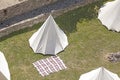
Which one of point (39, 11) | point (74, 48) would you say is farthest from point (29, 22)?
point (74, 48)

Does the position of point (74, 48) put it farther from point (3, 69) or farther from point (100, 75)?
point (3, 69)

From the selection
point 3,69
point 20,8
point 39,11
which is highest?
point 20,8

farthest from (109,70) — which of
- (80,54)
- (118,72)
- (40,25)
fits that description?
(40,25)

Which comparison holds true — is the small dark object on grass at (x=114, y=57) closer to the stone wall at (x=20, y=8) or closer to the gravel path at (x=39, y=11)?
the gravel path at (x=39, y=11)

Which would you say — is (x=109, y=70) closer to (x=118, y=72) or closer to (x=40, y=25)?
(x=118, y=72)

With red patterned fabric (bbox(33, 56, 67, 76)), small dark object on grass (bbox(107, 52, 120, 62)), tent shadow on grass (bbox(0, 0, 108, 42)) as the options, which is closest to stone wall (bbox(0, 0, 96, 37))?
tent shadow on grass (bbox(0, 0, 108, 42))

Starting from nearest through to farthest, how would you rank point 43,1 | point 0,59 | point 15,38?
point 0,59 → point 15,38 → point 43,1

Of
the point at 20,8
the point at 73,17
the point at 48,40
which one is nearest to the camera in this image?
the point at 48,40
